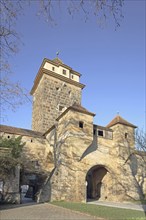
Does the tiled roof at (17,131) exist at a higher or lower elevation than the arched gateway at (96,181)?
higher

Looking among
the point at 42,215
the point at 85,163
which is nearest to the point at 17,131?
the point at 85,163

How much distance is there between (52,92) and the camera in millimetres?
32031

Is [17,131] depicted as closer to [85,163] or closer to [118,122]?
[85,163]

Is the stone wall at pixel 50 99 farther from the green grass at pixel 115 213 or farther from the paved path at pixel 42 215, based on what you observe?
the green grass at pixel 115 213

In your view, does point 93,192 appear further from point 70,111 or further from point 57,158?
point 70,111

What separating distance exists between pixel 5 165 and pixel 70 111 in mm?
7731

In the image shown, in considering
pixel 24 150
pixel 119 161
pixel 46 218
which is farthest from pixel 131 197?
pixel 46 218

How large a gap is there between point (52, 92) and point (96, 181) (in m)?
12.0

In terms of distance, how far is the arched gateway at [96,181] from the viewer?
25.4 m

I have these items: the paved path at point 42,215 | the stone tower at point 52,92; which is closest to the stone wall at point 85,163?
the stone tower at point 52,92

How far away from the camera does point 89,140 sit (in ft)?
74.6

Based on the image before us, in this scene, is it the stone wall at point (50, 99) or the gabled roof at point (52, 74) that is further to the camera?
the gabled roof at point (52, 74)

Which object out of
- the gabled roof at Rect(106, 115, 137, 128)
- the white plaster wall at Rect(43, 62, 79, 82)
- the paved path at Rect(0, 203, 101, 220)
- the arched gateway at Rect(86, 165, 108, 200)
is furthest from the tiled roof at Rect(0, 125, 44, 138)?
the paved path at Rect(0, 203, 101, 220)

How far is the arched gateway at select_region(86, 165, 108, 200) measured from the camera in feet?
83.5
